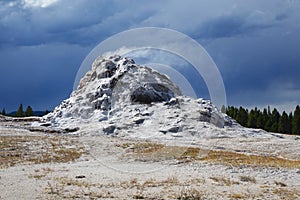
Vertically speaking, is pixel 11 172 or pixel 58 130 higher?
pixel 58 130

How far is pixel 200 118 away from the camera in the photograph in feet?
240

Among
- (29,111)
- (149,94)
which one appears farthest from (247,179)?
(29,111)

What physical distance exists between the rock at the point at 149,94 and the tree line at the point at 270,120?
89.5ft

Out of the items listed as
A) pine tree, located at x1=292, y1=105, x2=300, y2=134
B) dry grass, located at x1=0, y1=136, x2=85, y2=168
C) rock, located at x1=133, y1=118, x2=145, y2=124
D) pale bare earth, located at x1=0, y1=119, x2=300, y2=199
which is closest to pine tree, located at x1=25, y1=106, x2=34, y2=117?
rock, located at x1=133, y1=118, x2=145, y2=124

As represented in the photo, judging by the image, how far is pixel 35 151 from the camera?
145 feet

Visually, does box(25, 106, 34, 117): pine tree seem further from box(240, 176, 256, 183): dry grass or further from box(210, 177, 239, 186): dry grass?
box(240, 176, 256, 183): dry grass

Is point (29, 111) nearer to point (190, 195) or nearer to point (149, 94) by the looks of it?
point (149, 94)

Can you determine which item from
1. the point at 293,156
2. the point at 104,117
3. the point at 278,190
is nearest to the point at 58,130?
the point at 104,117

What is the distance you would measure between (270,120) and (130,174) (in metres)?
95.2

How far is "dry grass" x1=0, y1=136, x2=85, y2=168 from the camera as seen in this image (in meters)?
37.4

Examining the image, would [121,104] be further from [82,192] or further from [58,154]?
[82,192]

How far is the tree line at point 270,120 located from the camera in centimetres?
11231

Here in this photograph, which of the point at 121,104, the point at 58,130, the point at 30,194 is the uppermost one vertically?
the point at 121,104

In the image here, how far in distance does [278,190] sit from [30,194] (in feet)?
44.9
